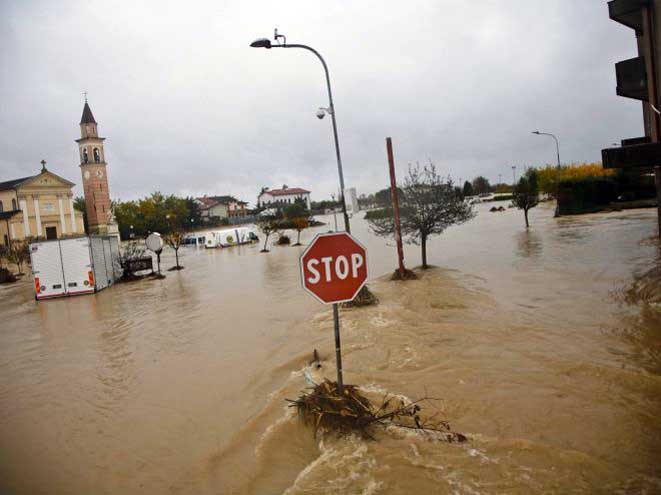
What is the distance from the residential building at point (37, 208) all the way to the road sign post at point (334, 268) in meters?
60.4

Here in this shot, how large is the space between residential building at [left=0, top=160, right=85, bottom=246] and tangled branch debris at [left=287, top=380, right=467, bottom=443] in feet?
197

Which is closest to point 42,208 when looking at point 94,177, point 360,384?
point 94,177

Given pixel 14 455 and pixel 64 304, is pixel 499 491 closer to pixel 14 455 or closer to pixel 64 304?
pixel 14 455

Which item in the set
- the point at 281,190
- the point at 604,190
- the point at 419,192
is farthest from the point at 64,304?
the point at 281,190

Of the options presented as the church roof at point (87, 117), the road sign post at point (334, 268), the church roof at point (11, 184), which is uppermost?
the church roof at point (87, 117)

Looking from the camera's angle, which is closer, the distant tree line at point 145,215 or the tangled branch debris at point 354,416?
the tangled branch debris at point 354,416

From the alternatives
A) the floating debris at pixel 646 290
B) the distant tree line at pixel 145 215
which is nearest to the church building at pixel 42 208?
the distant tree line at pixel 145 215

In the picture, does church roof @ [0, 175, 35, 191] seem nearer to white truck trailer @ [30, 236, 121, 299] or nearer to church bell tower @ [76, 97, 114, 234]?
church bell tower @ [76, 97, 114, 234]

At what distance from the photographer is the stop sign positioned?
213 inches

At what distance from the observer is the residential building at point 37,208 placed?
59.1m

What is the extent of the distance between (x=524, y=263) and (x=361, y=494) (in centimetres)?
1735

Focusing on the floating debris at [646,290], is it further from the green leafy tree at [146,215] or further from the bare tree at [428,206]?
the green leafy tree at [146,215]

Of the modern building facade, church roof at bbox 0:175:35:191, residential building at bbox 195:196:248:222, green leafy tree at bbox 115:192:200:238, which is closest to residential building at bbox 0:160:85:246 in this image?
church roof at bbox 0:175:35:191

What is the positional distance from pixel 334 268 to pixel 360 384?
2.51m
